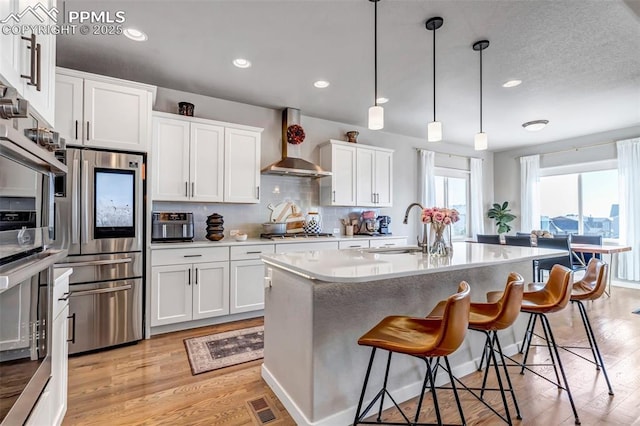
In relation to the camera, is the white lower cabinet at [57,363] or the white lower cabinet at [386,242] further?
the white lower cabinet at [386,242]

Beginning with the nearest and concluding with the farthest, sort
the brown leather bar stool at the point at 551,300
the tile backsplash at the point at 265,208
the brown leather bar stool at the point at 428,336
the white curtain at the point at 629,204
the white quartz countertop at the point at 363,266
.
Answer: the brown leather bar stool at the point at 428,336 < the white quartz countertop at the point at 363,266 < the brown leather bar stool at the point at 551,300 < the tile backsplash at the point at 265,208 < the white curtain at the point at 629,204

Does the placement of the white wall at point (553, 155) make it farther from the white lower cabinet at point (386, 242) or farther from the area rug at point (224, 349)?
the area rug at point (224, 349)

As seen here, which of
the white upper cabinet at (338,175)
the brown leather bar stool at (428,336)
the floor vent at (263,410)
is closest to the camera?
the brown leather bar stool at (428,336)

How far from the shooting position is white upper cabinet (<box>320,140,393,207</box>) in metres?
4.50

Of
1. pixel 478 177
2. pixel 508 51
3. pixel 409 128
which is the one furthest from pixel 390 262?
pixel 478 177

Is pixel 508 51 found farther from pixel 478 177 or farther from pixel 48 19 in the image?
pixel 478 177

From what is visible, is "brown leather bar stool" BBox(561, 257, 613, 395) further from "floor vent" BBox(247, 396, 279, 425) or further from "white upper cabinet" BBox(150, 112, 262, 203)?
"white upper cabinet" BBox(150, 112, 262, 203)

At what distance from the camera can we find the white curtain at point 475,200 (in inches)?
259

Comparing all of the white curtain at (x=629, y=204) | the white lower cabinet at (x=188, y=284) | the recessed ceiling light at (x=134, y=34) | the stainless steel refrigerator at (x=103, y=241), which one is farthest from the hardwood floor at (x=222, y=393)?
the white curtain at (x=629, y=204)

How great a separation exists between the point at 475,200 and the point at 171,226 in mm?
6010

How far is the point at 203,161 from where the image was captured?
11.6 feet

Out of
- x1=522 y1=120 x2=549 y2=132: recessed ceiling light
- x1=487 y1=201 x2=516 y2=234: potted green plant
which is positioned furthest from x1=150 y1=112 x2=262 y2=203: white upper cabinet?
x1=487 y1=201 x2=516 y2=234: potted green plant

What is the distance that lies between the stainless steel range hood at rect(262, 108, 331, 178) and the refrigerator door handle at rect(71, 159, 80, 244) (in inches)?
77.3

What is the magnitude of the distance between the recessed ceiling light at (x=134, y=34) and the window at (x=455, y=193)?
540cm
